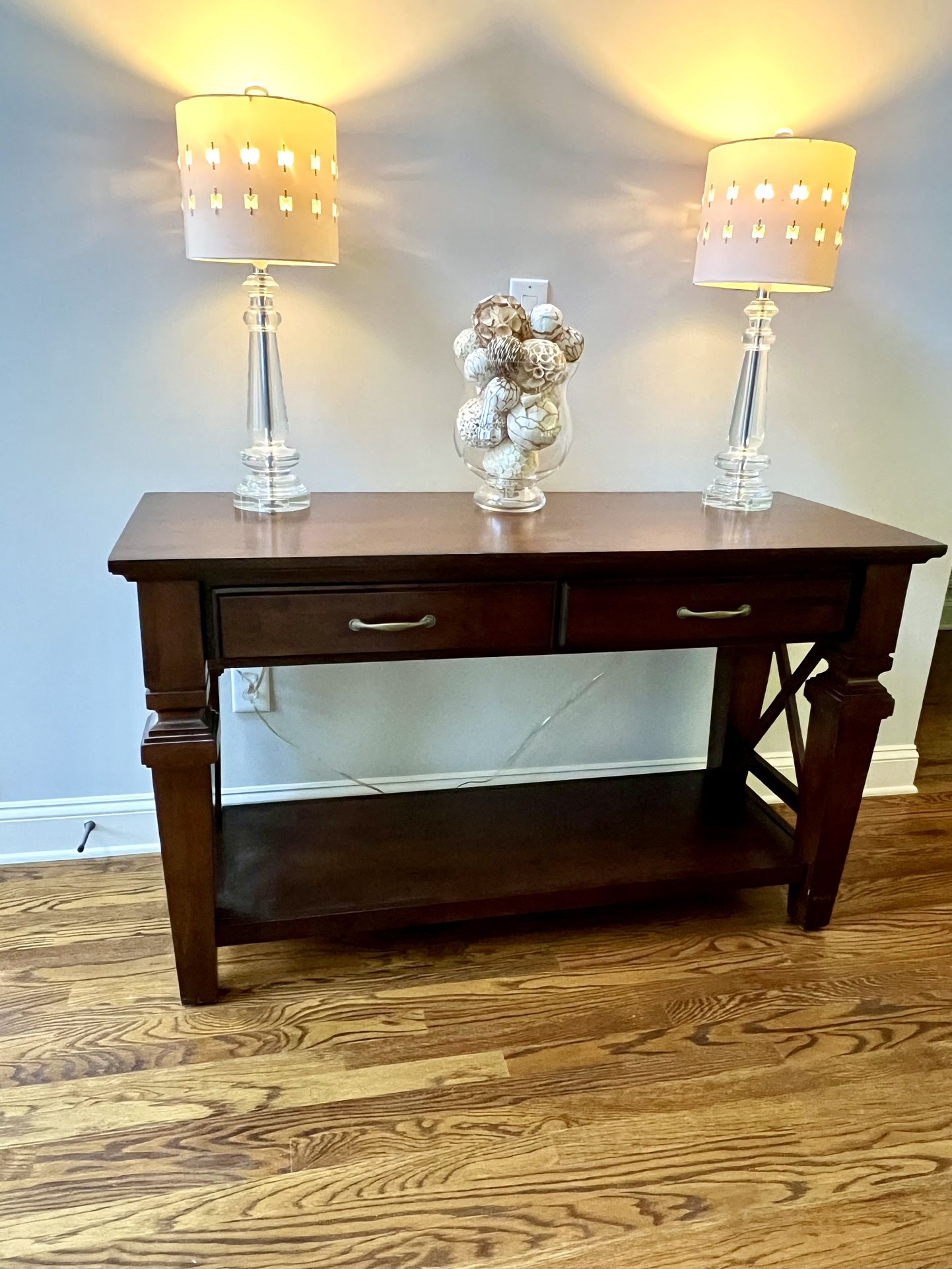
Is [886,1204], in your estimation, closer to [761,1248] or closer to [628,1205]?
[761,1248]

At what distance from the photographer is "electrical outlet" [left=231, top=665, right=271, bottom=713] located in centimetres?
173

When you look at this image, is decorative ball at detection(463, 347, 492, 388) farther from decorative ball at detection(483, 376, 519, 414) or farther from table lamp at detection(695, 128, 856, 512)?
table lamp at detection(695, 128, 856, 512)

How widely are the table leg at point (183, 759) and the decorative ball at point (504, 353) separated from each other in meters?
0.58

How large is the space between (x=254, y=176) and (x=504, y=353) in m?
0.45

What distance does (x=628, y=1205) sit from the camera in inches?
43.4

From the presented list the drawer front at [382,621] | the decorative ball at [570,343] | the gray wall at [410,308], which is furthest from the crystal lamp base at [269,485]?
the decorative ball at [570,343]

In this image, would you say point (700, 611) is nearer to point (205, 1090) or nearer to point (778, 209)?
point (778, 209)

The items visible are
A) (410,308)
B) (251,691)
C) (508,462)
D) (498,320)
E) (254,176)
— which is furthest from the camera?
(251,691)

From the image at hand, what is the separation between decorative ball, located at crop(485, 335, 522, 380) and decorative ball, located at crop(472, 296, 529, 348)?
0.02 metres

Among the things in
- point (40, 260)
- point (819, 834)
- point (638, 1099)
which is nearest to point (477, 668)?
point (819, 834)

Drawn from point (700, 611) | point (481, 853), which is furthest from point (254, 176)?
point (481, 853)

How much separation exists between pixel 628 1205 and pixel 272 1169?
486mm

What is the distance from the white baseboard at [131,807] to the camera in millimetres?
1738

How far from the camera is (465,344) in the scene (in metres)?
1.36
